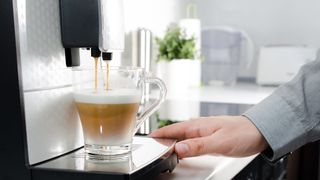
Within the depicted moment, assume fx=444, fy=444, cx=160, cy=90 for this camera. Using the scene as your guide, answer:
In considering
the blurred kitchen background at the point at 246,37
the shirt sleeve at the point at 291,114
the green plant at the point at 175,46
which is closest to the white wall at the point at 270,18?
the blurred kitchen background at the point at 246,37

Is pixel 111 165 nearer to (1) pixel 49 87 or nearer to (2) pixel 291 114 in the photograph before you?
(1) pixel 49 87

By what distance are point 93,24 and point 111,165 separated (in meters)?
0.19

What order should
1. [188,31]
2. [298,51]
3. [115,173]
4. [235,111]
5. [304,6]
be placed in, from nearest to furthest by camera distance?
1. [115,173]
2. [235,111]
3. [188,31]
4. [298,51]
5. [304,6]

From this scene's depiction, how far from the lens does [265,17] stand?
210 centimetres

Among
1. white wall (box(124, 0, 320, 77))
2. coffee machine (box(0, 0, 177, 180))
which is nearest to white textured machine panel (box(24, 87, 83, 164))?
coffee machine (box(0, 0, 177, 180))

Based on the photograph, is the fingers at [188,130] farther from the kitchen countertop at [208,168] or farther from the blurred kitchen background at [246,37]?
the blurred kitchen background at [246,37]

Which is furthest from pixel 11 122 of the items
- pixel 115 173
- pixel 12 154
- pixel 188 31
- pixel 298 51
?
pixel 298 51

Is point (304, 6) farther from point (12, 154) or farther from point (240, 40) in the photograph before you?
point (12, 154)

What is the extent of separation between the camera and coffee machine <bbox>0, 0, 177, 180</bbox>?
1.79 feet

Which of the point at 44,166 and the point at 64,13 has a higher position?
the point at 64,13

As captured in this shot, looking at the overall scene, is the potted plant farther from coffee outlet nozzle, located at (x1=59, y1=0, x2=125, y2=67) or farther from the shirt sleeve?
coffee outlet nozzle, located at (x1=59, y1=0, x2=125, y2=67)

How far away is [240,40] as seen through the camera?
6.80 feet

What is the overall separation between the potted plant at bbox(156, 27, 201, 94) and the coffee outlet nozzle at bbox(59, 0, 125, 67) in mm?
926

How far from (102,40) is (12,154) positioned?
0.19m
